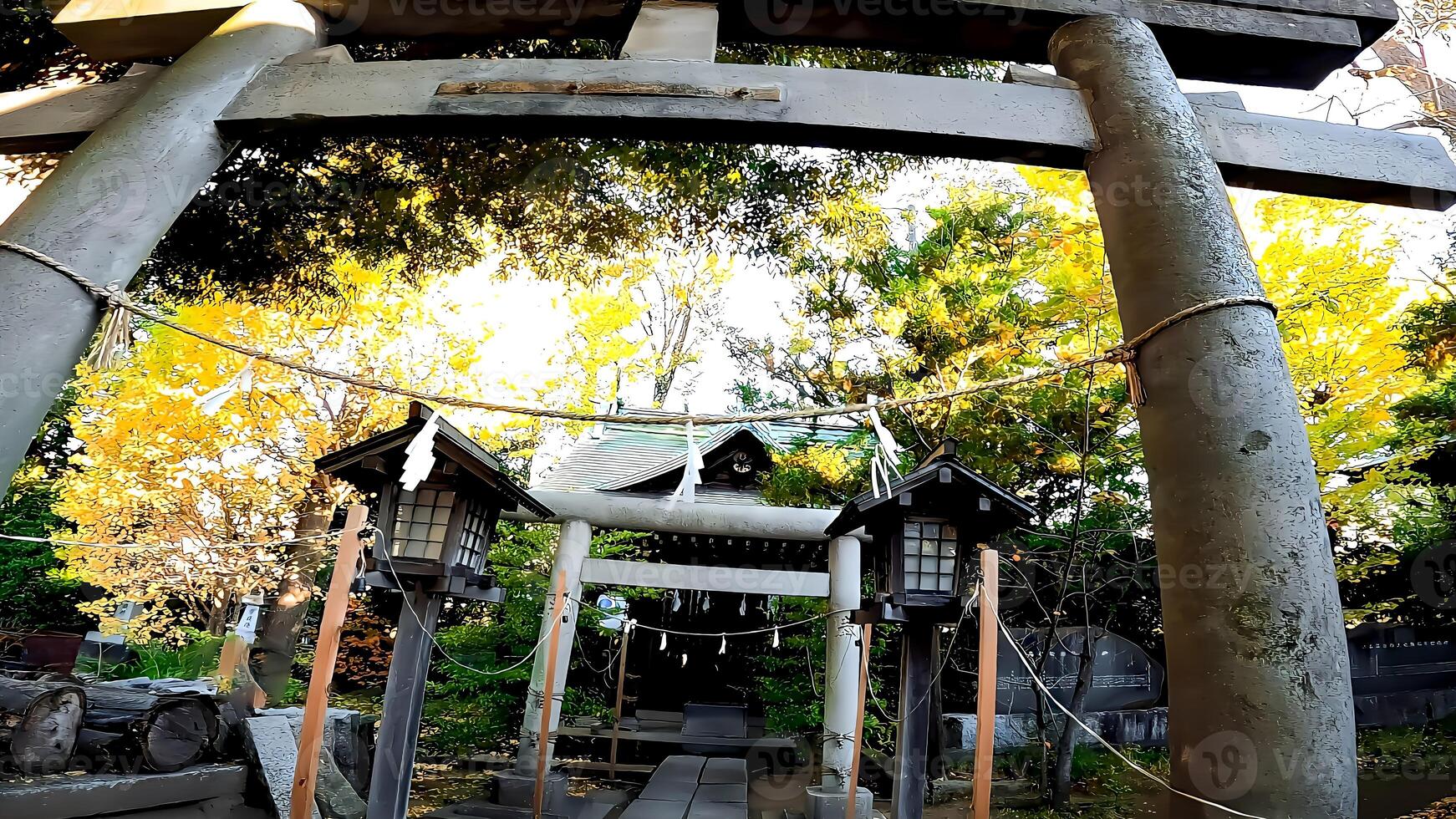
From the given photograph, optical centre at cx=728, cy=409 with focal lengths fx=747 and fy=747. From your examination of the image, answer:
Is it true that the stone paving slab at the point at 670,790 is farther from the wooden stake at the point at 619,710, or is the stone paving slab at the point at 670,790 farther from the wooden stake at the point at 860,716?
the wooden stake at the point at 860,716

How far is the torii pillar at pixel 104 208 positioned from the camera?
2.21 m

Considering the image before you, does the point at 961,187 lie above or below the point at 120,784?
above

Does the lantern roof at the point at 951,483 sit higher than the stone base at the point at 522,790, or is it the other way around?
the lantern roof at the point at 951,483

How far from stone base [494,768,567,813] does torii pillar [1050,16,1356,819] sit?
6.85 meters

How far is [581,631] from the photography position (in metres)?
12.4

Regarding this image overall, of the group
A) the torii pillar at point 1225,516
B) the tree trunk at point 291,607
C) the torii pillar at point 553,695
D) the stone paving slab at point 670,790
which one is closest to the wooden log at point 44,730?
the torii pillar at point 553,695

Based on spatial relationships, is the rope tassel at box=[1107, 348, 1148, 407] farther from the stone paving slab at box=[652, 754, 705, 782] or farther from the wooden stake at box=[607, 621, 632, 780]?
the stone paving slab at box=[652, 754, 705, 782]

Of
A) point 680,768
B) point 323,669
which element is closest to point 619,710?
point 680,768

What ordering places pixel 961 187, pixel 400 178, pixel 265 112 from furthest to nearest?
pixel 961 187, pixel 400 178, pixel 265 112

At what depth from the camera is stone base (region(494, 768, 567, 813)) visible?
7.38 meters

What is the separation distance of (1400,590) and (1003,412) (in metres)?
6.76

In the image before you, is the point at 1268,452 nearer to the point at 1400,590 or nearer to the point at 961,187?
the point at 961,187

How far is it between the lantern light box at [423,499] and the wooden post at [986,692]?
331 cm

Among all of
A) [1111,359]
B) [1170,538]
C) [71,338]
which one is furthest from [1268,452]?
[71,338]
